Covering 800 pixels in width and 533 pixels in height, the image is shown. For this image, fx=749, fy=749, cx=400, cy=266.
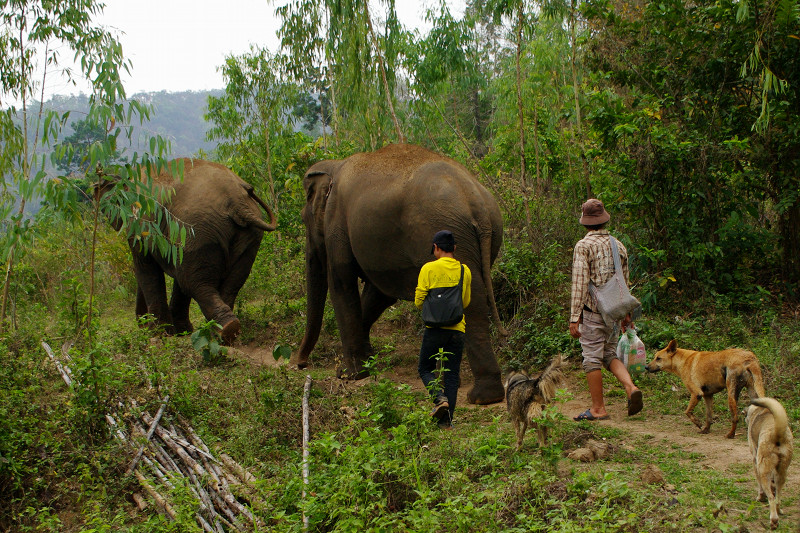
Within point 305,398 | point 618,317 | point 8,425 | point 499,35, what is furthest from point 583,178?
point 499,35

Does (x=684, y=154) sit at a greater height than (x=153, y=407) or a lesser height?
greater

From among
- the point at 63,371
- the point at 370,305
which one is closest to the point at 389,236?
the point at 370,305

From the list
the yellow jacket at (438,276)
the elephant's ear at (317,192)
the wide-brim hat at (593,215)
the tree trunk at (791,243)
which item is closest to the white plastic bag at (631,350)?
the wide-brim hat at (593,215)

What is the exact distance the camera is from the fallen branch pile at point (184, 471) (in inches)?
168

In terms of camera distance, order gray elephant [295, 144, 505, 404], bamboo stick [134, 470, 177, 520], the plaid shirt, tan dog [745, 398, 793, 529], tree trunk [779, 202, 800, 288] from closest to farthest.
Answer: tan dog [745, 398, 793, 529], bamboo stick [134, 470, 177, 520], the plaid shirt, gray elephant [295, 144, 505, 404], tree trunk [779, 202, 800, 288]

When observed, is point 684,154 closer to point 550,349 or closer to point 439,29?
point 550,349

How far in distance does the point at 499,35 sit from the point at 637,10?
2089 cm

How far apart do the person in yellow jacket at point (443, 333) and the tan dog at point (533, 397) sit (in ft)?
2.22

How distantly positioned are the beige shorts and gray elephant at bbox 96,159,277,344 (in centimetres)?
442

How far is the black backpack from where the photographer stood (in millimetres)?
5781

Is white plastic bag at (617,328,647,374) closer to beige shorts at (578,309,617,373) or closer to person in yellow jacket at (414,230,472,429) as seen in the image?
beige shorts at (578,309,617,373)

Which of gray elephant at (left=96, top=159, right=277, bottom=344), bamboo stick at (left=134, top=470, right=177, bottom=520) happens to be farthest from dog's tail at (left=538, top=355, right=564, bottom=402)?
gray elephant at (left=96, top=159, right=277, bottom=344)

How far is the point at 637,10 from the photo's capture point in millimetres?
10641

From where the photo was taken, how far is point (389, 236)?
24.5 feet
